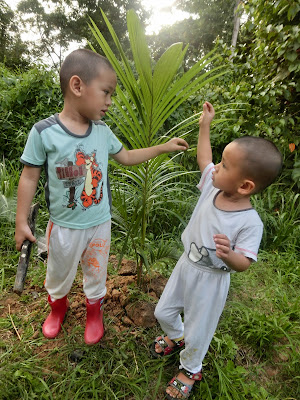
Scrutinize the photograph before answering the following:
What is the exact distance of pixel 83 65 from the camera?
100 cm

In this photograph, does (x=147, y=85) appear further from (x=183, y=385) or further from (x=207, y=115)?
(x=183, y=385)

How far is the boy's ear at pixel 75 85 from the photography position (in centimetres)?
100

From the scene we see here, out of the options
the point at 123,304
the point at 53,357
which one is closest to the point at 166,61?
the point at 123,304

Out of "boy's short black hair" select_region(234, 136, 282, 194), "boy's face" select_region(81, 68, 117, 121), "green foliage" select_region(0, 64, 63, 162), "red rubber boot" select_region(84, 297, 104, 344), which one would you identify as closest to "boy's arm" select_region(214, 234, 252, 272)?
"boy's short black hair" select_region(234, 136, 282, 194)

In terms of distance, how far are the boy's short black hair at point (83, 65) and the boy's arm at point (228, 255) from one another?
767 millimetres

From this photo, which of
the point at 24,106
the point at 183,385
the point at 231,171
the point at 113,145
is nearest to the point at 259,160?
the point at 231,171

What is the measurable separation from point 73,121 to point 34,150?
200 millimetres

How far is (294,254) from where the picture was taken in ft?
7.74

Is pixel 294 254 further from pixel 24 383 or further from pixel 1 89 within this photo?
pixel 1 89

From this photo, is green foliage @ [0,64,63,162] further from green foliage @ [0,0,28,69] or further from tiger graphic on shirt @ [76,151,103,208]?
green foliage @ [0,0,28,69]

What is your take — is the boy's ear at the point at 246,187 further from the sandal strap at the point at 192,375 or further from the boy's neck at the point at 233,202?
the sandal strap at the point at 192,375

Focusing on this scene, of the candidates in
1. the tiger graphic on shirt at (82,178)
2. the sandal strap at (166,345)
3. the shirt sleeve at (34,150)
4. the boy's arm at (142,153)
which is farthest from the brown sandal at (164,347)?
the shirt sleeve at (34,150)

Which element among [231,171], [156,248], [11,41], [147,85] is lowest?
[156,248]

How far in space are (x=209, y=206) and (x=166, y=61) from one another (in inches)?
24.4
